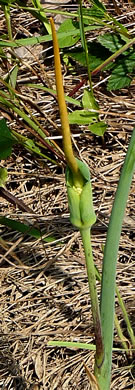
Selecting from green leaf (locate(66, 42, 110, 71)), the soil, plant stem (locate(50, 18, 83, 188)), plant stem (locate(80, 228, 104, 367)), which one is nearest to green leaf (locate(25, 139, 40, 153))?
the soil

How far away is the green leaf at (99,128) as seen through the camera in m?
1.51

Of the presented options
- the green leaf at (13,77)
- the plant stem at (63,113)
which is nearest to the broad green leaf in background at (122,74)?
the green leaf at (13,77)

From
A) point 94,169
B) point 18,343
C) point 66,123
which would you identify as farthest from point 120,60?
point 66,123

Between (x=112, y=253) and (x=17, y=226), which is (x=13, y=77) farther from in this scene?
(x=112, y=253)

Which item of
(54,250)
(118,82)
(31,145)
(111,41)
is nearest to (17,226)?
(54,250)

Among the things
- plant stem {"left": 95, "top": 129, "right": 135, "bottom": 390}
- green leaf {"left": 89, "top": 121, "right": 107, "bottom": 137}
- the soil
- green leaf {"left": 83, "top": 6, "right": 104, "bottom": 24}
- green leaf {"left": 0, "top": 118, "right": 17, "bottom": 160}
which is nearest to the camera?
plant stem {"left": 95, "top": 129, "right": 135, "bottom": 390}

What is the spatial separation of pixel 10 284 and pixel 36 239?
12cm

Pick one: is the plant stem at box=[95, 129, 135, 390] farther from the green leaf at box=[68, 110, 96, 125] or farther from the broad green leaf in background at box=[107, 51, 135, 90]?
the broad green leaf in background at box=[107, 51, 135, 90]

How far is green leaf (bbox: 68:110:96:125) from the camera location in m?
1.51

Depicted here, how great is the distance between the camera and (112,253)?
32.4 inches

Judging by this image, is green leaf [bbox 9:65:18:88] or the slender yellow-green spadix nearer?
the slender yellow-green spadix

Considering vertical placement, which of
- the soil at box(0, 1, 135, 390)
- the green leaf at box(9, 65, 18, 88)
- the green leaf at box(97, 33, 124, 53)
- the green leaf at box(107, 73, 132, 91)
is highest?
the green leaf at box(97, 33, 124, 53)

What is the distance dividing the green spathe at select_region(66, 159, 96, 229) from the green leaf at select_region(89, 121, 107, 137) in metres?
0.75

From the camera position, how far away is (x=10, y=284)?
140cm
